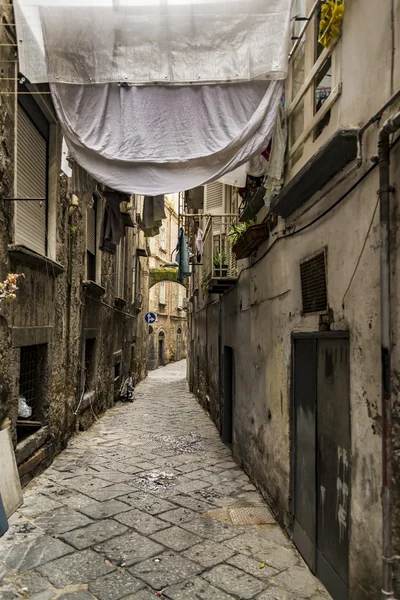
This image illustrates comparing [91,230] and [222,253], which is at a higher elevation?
[91,230]

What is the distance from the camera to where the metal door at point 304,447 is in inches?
156

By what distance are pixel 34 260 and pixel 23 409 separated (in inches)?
80.2

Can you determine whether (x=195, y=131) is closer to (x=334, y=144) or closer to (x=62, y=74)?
(x=62, y=74)

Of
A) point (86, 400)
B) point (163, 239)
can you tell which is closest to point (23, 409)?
point (86, 400)

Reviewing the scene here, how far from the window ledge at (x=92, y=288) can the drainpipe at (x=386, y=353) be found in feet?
23.7

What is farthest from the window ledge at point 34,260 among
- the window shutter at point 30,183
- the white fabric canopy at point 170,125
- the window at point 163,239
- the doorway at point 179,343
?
the doorway at point 179,343

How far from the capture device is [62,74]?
4469 millimetres

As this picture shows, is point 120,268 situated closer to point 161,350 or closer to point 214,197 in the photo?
point 214,197

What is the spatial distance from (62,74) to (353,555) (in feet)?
15.6

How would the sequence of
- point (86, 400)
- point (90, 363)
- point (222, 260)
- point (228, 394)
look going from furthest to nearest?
point (90, 363), point (86, 400), point (228, 394), point (222, 260)

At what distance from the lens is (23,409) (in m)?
6.25

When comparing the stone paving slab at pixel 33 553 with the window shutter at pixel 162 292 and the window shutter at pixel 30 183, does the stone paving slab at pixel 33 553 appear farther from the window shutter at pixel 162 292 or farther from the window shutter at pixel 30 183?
the window shutter at pixel 162 292

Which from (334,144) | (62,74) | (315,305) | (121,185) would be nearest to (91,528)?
(315,305)

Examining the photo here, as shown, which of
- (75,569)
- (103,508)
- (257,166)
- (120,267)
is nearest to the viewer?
(75,569)
